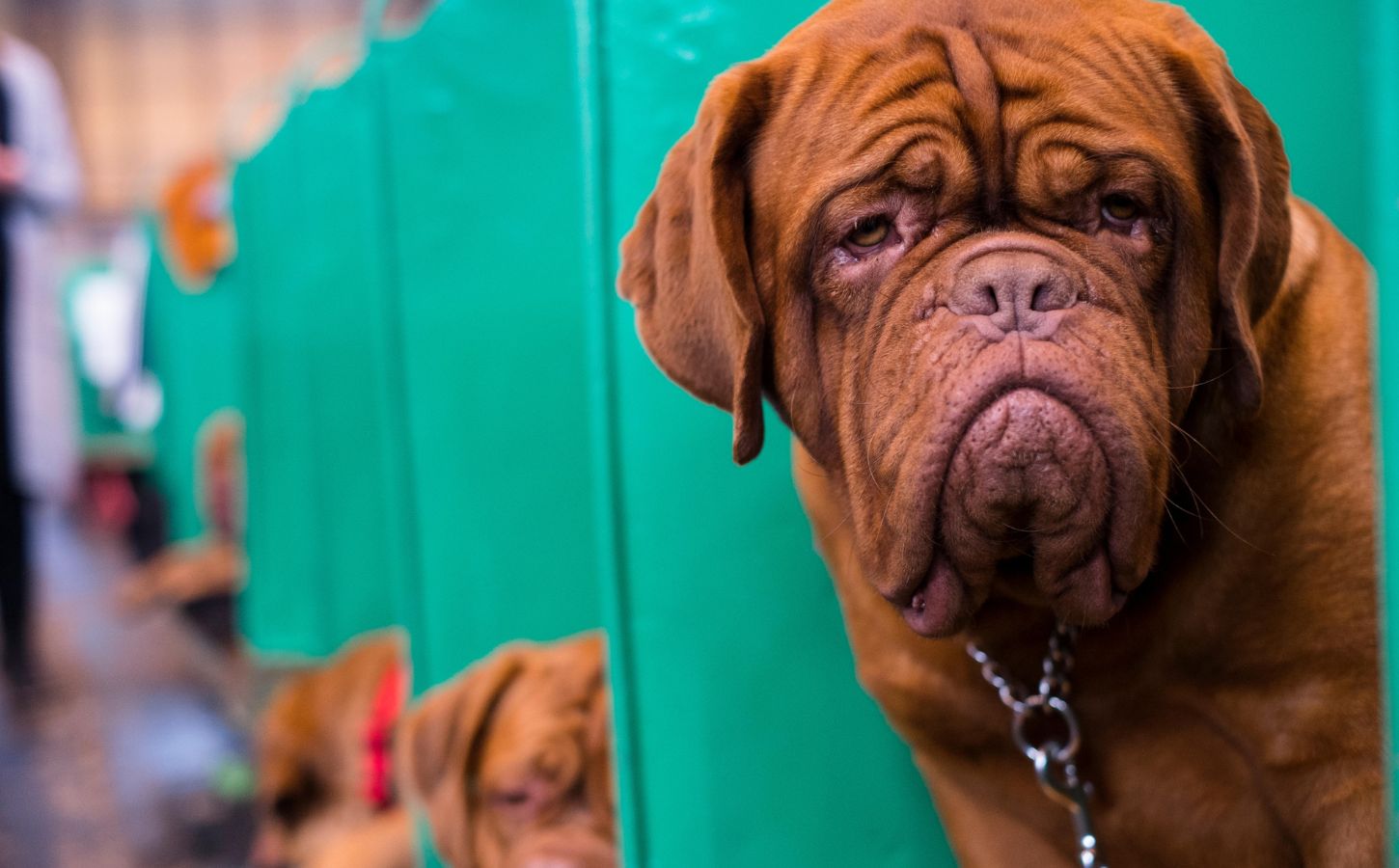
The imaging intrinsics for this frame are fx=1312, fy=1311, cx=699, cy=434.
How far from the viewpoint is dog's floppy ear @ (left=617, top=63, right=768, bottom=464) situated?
3.94ft

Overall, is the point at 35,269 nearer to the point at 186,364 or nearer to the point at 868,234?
the point at 186,364

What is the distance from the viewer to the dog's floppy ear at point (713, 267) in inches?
47.3

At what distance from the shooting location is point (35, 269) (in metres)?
4.73

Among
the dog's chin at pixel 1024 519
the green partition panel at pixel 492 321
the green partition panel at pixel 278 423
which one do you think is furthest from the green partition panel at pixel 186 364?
the dog's chin at pixel 1024 519

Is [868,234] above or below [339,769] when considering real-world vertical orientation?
above

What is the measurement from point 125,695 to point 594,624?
129 inches

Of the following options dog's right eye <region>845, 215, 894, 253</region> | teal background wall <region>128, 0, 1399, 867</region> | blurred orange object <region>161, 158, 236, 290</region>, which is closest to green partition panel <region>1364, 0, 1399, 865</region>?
teal background wall <region>128, 0, 1399, 867</region>

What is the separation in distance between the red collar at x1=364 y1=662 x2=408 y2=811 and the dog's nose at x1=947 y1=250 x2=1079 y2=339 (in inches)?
86.2

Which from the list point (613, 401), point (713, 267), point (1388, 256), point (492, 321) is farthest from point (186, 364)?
point (1388, 256)

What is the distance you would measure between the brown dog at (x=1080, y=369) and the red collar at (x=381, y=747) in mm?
1876

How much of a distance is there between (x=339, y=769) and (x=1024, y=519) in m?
2.64

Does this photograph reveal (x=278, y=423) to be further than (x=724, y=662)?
Yes

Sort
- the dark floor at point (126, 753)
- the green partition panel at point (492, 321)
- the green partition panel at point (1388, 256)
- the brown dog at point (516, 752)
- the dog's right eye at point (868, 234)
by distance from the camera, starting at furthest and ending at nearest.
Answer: the dark floor at point (126, 753) → the brown dog at point (516, 752) → the green partition panel at point (492, 321) → the dog's right eye at point (868, 234) → the green partition panel at point (1388, 256)

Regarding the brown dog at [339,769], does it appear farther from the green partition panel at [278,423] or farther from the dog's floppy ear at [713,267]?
the dog's floppy ear at [713,267]
